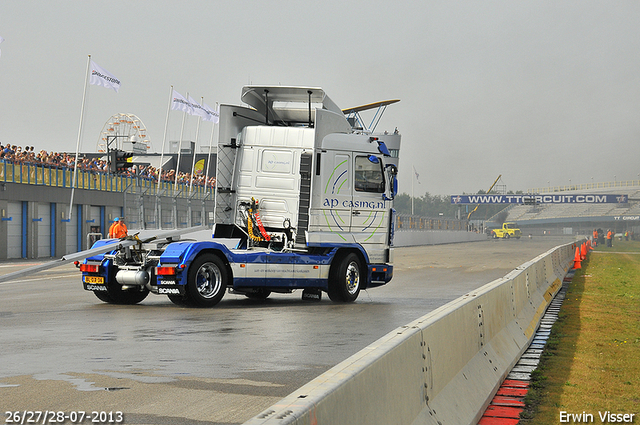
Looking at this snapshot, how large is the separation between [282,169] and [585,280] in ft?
41.6

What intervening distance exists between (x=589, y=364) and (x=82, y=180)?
125ft

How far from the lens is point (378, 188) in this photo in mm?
15891

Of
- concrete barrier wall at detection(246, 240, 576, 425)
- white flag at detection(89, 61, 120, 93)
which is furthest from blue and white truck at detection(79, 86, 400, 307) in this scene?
white flag at detection(89, 61, 120, 93)

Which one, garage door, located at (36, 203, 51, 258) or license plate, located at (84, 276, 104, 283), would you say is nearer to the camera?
license plate, located at (84, 276, 104, 283)

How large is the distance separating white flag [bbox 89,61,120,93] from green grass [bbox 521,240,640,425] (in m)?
29.5

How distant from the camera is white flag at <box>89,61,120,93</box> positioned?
1543 inches

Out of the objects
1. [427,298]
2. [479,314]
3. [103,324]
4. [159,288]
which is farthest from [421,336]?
[427,298]

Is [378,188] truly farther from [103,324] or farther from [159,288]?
[103,324]

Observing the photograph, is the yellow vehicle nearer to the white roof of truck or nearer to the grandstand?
the grandstand

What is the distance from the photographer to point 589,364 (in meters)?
8.73

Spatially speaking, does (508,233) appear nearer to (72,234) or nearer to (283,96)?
(72,234)

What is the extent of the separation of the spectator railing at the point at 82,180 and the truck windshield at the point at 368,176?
16.4 meters

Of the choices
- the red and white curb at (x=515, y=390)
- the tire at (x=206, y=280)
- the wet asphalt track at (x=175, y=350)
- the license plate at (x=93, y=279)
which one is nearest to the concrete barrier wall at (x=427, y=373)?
the red and white curb at (x=515, y=390)

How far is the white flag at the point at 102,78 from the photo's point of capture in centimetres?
3919
